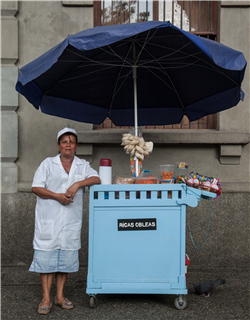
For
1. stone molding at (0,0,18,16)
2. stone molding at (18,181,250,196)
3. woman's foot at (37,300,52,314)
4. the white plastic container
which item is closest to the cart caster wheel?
woman's foot at (37,300,52,314)

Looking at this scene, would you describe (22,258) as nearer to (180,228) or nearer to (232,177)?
(180,228)

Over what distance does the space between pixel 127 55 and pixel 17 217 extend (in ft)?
9.31

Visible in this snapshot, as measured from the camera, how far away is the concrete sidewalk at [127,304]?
10.3 ft

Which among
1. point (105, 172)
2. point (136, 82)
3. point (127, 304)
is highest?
point (136, 82)

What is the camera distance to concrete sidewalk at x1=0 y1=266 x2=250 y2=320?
3150mm

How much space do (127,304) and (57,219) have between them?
112 centimetres

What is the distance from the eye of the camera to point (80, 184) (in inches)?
126

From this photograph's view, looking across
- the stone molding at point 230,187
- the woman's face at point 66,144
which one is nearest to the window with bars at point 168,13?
the stone molding at point 230,187

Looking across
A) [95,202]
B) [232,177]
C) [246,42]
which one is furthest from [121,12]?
[95,202]

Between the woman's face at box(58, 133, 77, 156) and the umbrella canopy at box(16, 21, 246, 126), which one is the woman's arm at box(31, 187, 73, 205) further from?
the umbrella canopy at box(16, 21, 246, 126)

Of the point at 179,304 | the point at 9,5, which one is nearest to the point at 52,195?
the point at 179,304

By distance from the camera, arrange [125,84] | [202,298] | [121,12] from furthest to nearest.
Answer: [121,12]
[125,84]
[202,298]

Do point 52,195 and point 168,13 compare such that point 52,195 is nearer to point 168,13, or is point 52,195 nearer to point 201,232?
→ point 201,232

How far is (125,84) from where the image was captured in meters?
4.09
